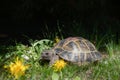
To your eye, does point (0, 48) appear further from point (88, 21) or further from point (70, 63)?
point (88, 21)

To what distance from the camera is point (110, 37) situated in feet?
21.3

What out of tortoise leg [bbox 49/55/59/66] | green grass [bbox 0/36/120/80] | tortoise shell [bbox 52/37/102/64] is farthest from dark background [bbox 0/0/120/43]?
tortoise leg [bbox 49/55/59/66]

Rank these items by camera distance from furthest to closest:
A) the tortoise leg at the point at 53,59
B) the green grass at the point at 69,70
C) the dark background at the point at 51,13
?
the dark background at the point at 51,13
the tortoise leg at the point at 53,59
the green grass at the point at 69,70

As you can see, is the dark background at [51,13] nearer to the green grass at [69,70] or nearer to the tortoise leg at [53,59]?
the green grass at [69,70]

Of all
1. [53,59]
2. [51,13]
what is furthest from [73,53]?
[51,13]

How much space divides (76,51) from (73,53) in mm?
68

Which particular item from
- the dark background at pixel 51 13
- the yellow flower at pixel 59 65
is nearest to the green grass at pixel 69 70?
the yellow flower at pixel 59 65

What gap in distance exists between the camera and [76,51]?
5.11 metres

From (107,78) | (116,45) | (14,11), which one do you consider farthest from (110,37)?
(14,11)

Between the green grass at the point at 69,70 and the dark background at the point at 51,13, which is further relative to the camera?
the dark background at the point at 51,13

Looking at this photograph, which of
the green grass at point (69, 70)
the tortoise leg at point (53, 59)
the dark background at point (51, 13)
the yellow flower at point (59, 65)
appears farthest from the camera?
the dark background at point (51, 13)

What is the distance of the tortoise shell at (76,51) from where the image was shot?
16.5 ft

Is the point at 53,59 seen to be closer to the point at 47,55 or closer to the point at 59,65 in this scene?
the point at 47,55

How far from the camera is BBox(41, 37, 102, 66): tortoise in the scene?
5027 mm
